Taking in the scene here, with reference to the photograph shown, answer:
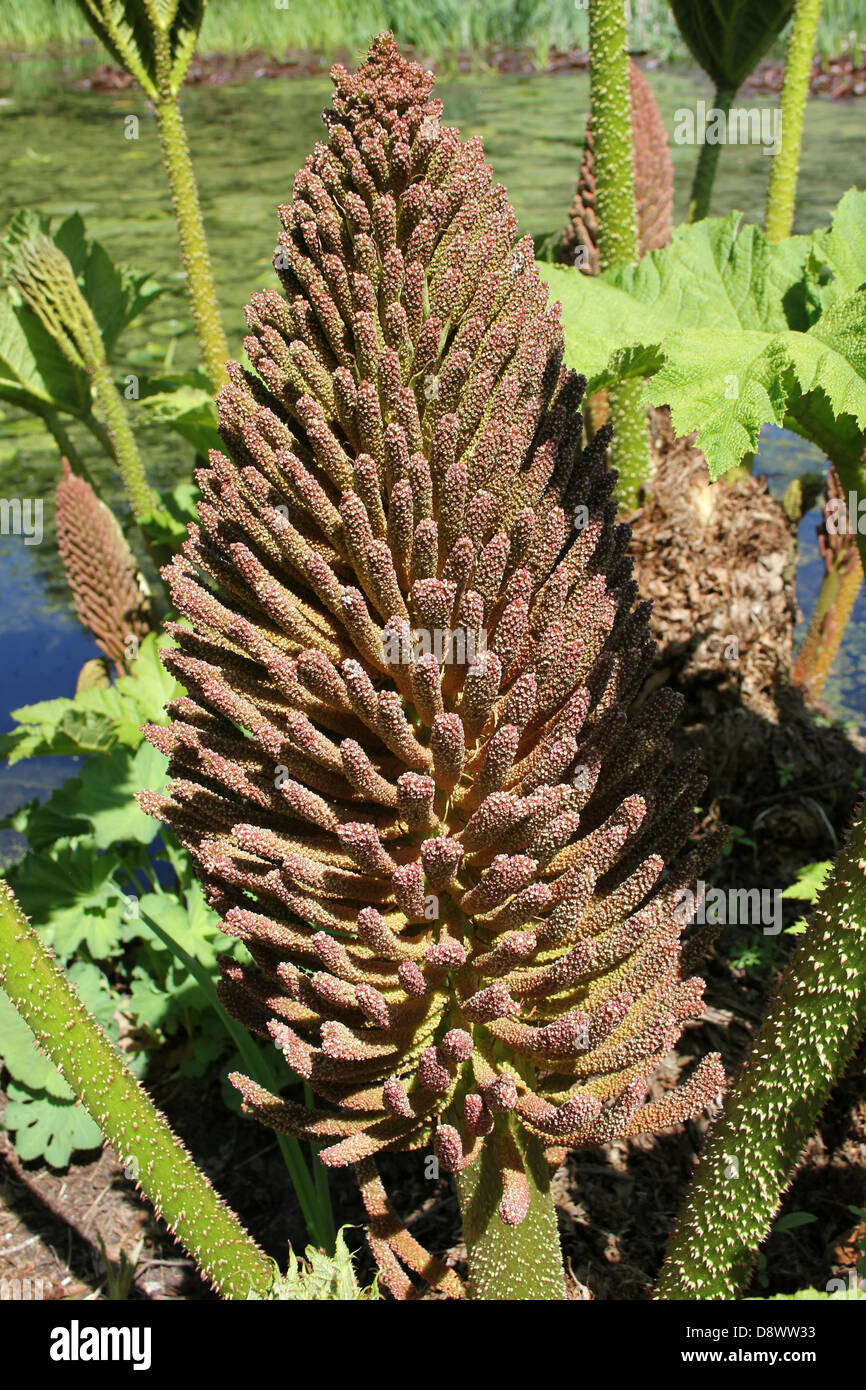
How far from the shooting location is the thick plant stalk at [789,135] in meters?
3.51

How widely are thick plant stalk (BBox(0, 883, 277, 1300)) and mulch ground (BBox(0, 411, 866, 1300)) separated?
0.91 ft

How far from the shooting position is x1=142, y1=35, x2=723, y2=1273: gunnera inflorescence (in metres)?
1.50

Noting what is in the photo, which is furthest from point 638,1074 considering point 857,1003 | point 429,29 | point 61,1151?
point 429,29

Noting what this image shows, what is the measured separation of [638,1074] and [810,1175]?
40.1 inches

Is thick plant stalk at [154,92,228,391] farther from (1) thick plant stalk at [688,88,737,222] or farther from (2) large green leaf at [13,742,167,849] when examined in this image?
(1) thick plant stalk at [688,88,737,222]

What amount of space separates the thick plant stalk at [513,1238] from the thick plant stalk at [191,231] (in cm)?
223

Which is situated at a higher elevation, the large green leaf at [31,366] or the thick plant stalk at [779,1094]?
the large green leaf at [31,366]

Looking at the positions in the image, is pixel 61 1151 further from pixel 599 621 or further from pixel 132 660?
pixel 599 621

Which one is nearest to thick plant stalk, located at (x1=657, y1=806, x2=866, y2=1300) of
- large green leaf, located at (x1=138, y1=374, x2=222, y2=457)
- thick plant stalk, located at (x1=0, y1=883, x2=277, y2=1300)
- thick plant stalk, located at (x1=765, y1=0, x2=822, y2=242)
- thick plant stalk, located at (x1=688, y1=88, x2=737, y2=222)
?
thick plant stalk, located at (x1=0, y1=883, x2=277, y2=1300)

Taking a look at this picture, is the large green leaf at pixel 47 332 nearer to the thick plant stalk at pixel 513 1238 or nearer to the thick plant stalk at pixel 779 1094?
the thick plant stalk at pixel 513 1238

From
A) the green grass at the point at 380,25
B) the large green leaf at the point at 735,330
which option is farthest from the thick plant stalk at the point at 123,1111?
the green grass at the point at 380,25

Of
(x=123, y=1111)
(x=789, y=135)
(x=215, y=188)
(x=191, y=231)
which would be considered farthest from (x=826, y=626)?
(x=215, y=188)

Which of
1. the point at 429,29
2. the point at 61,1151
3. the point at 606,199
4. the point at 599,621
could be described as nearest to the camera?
the point at 599,621

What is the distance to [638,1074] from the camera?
5.42 ft
